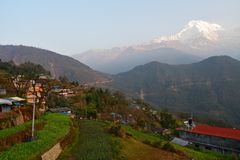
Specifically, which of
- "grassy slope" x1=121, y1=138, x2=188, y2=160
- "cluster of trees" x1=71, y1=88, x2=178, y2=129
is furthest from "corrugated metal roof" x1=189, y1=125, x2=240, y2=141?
"grassy slope" x1=121, y1=138, x2=188, y2=160

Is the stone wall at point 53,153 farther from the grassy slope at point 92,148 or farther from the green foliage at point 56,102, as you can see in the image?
the green foliage at point 56,102

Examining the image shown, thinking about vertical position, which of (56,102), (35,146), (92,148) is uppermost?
(56,102)

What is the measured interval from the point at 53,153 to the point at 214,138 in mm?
31302

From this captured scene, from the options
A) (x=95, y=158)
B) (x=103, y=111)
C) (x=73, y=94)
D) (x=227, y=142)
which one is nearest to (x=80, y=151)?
(x=95, y=158)

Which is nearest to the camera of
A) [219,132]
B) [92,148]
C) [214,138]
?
[92,148]

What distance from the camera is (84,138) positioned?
98.0 ft

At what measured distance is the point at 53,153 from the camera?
2158 centimetres

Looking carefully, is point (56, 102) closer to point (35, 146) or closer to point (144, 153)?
point (144, 153)

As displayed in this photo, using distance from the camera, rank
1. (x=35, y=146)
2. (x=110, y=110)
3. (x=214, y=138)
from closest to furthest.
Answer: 1. (x=35, y=146)
2. (x=214, y=138)
3. (x=110, y=110)

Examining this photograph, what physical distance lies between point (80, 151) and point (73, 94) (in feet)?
184

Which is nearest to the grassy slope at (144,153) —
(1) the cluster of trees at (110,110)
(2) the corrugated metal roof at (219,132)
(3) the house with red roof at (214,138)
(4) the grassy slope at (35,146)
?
(4) the grassy slope at (35,146)

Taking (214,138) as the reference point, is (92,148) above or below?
above

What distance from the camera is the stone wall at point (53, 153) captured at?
20.0 meters

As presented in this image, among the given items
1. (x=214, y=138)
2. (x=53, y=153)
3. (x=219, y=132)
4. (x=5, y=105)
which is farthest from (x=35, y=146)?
(x=219, y=132)
